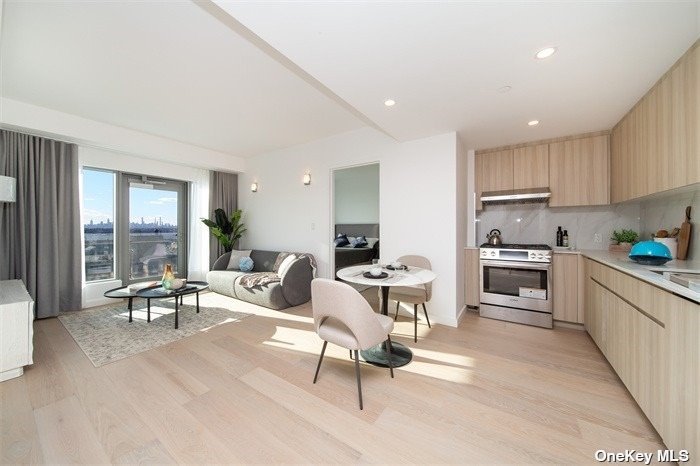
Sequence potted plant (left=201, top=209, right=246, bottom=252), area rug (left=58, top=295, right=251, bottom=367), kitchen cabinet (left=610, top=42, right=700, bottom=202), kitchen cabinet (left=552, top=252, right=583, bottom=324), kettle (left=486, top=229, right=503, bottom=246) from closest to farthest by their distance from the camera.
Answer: kitchen cabinet (left=610, top=42, right=700, bottom=202)
area rug (left=58, top=295, right=251, bottom=367)
kitchen cabinet (left=552, top=252, right=583, bottom=324)
kettle (left=486, top=229, right=503, bottom=246)
potted plant (left=201, top=209, right=246, bottom=252)

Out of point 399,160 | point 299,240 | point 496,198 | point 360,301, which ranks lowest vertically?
point 360,301

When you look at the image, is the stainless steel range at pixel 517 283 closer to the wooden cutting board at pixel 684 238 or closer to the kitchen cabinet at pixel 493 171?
the kitchen cabinet at pixel 493 171

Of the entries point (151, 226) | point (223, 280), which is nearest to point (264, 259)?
point (223, 280)

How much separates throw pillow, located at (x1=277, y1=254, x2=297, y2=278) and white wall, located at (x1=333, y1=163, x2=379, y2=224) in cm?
325

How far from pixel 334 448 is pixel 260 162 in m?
5.02

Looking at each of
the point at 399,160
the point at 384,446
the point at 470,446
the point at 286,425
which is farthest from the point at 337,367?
the point at 399,160

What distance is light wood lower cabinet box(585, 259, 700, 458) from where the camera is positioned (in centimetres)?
120

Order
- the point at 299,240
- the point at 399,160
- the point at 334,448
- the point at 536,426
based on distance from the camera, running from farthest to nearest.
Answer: the point at 299,240 → the point at 399,160 → the point at 536,426 → the point at 334,448

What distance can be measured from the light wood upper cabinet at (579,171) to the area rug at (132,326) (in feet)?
14.9

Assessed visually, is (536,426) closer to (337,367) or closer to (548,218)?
(337,367)

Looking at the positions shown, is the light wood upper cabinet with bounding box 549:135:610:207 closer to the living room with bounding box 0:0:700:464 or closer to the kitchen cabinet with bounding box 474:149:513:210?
the living room with bounding box 0:0:700:464

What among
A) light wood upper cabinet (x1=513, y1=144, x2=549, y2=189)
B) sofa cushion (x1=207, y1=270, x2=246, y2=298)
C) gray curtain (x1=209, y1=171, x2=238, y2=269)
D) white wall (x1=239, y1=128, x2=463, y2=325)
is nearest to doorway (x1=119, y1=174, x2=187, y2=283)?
gray curtain (x1=209, y1=171, x2=238, y2=269)

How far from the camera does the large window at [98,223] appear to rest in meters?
4.02

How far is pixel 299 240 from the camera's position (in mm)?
4676
